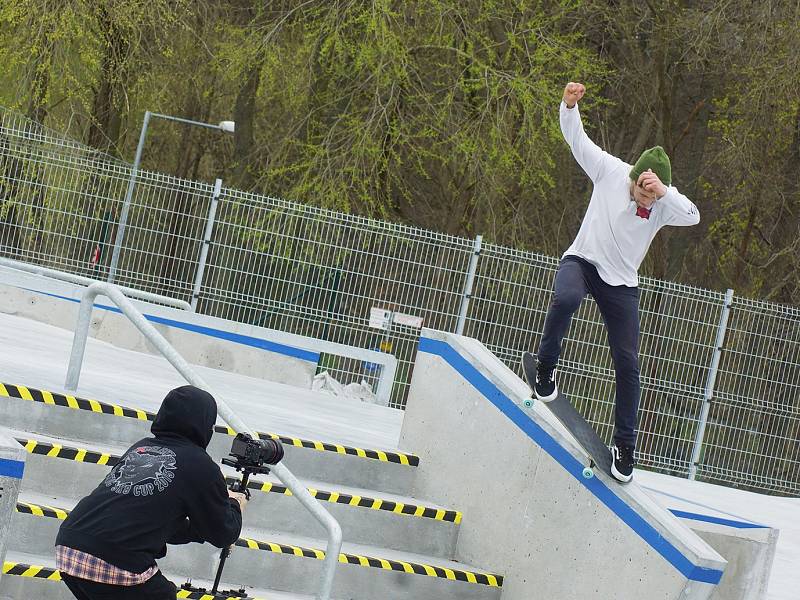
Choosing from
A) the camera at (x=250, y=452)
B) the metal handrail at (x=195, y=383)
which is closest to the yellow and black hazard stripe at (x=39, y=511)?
the metal handrail at (x=195, y=383)

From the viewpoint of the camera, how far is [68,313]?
13.7 metres

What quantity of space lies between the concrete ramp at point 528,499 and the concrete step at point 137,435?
33 cm

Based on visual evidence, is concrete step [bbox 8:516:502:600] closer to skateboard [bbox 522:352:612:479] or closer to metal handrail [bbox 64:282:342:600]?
metal handrail [bbox 64:282:342:600]

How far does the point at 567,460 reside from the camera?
6848mm

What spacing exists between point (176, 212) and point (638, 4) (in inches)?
399

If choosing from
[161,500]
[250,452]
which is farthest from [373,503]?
[161,500]

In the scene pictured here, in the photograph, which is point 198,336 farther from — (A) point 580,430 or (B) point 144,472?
(B) point 144,472

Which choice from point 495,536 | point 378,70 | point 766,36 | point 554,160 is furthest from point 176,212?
point 766,36

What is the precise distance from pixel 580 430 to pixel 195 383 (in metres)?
2.32

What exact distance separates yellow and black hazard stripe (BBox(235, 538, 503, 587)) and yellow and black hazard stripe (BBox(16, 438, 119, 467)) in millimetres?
844

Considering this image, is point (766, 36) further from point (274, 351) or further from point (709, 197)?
point (274, 351)

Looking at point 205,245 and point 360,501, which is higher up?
point 205,245

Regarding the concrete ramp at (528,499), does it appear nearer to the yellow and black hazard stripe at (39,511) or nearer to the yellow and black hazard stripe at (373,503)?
the yellow and black hazard stripe at (373,503)

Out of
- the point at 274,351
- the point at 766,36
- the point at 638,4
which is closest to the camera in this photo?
the point at 274,351
